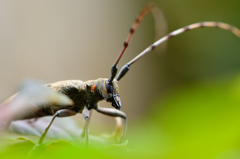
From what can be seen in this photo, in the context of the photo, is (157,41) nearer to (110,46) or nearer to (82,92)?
(82,92)

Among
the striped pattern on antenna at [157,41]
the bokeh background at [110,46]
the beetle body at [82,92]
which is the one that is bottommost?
the beetle body at [82,92]

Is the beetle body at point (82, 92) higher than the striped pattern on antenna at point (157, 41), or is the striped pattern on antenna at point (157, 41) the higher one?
the striped pattern on antenna at point (157, 41)

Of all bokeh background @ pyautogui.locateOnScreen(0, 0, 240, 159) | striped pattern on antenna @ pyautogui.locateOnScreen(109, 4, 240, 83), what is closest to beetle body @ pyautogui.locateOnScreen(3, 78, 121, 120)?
striped pattern on antenna @ pyautogui.locateOnScreen(109, 4, 240, 83)

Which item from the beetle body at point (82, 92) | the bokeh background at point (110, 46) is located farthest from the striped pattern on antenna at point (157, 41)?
the bokeh background at point (110, 46)

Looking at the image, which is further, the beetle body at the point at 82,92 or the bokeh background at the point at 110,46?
the bokeh background at the point at 110,46

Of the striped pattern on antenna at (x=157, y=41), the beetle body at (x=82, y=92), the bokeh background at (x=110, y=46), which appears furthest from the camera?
the bokeh background at (x=110, y=46)

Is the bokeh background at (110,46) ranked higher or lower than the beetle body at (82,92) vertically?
higher

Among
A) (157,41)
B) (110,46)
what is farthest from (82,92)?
(110,46)

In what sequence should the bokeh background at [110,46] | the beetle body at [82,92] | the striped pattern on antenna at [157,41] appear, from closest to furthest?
the striped pattern on antenna at [157,41]
the beetle body at [82,92]
the bokeh background at [110,46]

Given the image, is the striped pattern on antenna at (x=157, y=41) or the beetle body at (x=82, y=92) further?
the beetle body at (x=82, y=92)

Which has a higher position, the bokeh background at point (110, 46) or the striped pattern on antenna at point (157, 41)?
the bokeh background at point (110, 46)

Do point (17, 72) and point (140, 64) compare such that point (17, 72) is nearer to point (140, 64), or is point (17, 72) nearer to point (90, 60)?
point (90, 60)

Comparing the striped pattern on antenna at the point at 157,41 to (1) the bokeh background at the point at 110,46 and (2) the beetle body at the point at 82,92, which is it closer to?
(2) the beetle body at the point at 82,92
